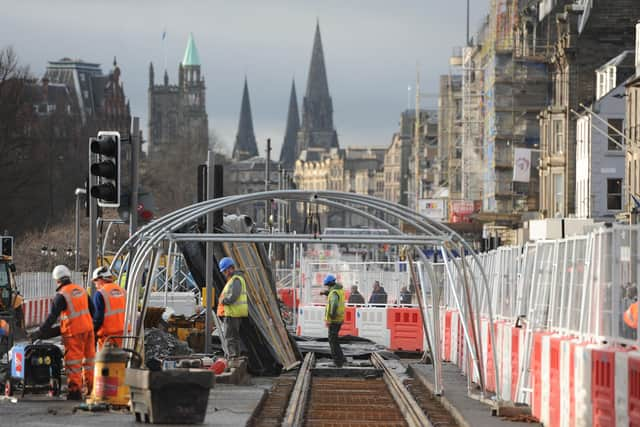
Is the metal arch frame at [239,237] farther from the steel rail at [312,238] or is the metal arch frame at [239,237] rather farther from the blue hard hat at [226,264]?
the blue hard hat at [226,264]

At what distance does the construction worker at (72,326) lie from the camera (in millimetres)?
21797

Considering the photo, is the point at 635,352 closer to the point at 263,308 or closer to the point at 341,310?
the point at 263,308

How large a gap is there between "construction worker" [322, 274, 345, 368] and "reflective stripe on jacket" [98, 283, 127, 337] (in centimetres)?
942

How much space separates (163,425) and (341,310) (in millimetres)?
13852

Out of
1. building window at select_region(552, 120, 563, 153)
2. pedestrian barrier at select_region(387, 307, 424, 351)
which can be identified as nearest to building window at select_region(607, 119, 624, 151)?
building window at select_region(552, 120, 563, 153)

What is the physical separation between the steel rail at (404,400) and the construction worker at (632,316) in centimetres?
551

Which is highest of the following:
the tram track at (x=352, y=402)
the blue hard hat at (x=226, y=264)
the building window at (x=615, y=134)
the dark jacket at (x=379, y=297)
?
the building window at (x=615, y=134)

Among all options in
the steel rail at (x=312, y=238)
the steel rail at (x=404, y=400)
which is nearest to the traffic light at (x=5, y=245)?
the steel rail at (x=404, y=400)

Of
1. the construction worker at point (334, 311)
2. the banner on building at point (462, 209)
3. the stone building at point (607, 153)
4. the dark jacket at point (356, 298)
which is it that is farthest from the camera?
the banner on building at point (462, 209)

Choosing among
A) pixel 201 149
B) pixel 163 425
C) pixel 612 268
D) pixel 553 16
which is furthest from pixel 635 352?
pixel 201 149

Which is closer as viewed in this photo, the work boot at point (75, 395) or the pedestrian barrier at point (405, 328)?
the work boot at point (75, 395)

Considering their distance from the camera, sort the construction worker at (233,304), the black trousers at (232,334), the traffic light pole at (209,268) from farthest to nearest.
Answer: the traffic light pole at (209,268)
the black trousers at (232,334)
the construction worker at (233,304)

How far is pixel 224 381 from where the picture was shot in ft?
86.7

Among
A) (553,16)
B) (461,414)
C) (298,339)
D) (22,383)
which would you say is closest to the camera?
(461,414)
